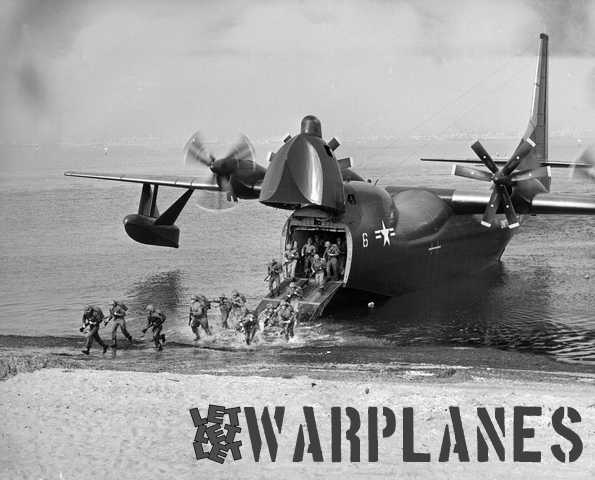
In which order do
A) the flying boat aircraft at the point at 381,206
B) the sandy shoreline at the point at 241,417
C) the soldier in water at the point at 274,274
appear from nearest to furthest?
the sandy shoreline at the point at 241,417
the flying boat aircraft at the point at 381,206
the soldier in water at the point at 274,274

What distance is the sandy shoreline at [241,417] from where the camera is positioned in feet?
37.6

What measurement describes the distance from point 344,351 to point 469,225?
41.5ft

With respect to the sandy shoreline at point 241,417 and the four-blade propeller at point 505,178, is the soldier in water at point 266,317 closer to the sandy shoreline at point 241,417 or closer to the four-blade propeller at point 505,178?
the sandy shoreline at point 241,417

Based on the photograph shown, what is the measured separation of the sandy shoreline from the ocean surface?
4733mm

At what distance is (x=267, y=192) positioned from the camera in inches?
928

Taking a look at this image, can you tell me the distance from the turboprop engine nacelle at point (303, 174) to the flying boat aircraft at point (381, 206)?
0.10 feet

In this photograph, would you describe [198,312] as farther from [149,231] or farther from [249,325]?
[149,231]

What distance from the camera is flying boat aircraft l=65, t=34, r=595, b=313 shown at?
2369 centimetres

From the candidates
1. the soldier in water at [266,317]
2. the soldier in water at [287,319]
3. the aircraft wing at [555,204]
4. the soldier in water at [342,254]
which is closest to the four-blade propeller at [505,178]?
the aircraft wing at [555,204]

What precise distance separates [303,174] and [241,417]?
11.1 metres

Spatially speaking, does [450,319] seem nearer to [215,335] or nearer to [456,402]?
[215,335]

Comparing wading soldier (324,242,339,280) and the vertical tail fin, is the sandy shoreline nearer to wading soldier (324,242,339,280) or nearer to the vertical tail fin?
wading soldier (324,242,339,280)

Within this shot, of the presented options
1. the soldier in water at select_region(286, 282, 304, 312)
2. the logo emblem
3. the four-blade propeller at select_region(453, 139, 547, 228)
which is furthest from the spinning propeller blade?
the logo emblem

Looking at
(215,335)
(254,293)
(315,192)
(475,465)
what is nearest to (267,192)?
(315,192)
